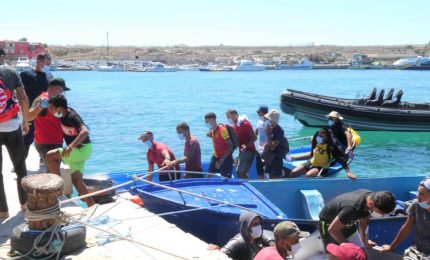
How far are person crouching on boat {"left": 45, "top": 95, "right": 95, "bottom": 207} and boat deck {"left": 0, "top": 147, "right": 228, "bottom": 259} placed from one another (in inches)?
19.3

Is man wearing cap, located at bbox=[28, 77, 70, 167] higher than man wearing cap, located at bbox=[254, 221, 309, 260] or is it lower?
higher

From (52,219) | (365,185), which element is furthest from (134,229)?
(365,185)

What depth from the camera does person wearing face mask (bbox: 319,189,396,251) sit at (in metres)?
5.24

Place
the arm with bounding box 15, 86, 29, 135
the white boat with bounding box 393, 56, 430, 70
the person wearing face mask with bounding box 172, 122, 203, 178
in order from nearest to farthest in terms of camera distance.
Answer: the arm with bounding box 15, 86, 29, 135, the person wearing face mask with bounding box 172, 122, 203, 178, the white boat with bounding box 393, 56, 430, 70

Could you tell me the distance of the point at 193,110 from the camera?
38.4 meters

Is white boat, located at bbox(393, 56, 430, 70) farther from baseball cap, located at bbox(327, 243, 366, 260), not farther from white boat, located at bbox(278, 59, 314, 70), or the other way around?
baseball cap, located at bbox(327, 243, 366, 260)

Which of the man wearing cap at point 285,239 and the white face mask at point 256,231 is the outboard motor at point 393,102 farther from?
the man wearing cap at point 285,239

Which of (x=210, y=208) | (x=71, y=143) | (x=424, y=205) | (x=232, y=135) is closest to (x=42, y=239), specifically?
(x=71, y=143)

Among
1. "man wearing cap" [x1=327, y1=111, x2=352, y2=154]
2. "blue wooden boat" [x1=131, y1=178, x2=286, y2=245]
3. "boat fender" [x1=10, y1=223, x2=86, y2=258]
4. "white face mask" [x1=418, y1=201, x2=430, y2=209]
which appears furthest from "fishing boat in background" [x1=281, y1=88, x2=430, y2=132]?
"boat fender" [x1=10, y1=223, x2=86, y2=258]

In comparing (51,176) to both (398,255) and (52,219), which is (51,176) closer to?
(52,219)

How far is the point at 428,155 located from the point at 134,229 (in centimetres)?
1777

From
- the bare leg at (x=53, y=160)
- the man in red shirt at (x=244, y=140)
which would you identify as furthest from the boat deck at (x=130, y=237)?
the man in red shirt at (x=244, y=140)

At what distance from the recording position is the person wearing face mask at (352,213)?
206 inches

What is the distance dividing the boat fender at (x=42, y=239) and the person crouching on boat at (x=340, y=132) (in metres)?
6.28
